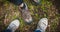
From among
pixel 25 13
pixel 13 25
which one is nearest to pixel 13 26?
pixel 13 25

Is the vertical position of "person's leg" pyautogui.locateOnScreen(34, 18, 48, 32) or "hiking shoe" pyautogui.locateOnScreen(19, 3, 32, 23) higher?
"hiking shoe" pyautogui.locateOnScreen(19, 3, 32, 23)

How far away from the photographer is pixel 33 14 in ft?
4.41

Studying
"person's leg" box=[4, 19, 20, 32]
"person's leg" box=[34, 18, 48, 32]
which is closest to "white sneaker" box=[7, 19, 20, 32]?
"person's leg" box=[4, 19, 20, 32]

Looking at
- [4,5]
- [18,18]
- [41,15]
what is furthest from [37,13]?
[4,5]

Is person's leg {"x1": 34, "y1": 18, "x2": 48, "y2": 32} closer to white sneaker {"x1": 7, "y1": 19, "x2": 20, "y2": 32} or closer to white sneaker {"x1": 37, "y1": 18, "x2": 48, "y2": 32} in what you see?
white sneaker {"x1": 37, "y1": 18, "x2": 48, "y2": 32}

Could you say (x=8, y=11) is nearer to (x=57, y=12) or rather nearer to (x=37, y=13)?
(x=37, y=13)

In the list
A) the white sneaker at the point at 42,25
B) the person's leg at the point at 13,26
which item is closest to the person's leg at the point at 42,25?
the white sneaker at the point at 42,25

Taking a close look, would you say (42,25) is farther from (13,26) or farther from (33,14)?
(13,26)

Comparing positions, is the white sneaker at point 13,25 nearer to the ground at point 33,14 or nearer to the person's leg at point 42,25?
the ground at point 33,14

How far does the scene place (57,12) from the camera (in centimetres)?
141

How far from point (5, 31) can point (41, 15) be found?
0.30m

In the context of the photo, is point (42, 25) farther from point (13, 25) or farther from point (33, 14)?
point (13, 25)

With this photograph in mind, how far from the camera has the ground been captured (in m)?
1.29

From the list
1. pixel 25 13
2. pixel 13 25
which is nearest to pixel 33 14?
pixel 25 13
